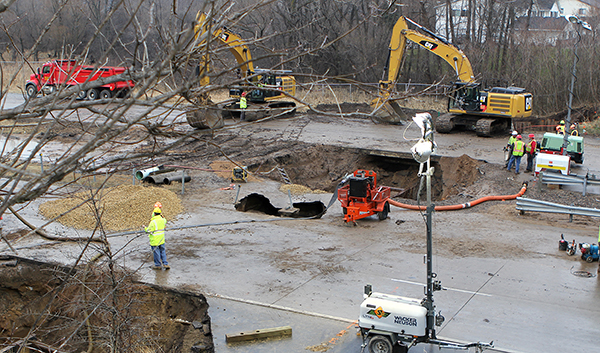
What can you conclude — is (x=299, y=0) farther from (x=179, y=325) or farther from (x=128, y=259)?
(x=179, y=325)

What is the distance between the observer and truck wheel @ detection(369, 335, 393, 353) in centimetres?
852

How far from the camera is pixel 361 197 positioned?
16.0 m

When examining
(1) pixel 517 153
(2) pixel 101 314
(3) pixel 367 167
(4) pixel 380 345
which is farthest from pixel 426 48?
(2) pixel 101 314

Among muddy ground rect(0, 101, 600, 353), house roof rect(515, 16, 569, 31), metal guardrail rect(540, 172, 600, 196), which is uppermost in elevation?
house roof rect(515, 16, 569, 31)

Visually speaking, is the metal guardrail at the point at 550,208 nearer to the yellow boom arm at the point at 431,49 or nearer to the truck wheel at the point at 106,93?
the yellow boom arm at the point at 431,49

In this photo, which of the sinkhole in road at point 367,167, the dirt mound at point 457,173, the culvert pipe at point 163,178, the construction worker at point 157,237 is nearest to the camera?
the construction worker at point 157,237

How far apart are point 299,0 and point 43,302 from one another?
3460 cm

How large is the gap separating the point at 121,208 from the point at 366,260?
25.3 ft

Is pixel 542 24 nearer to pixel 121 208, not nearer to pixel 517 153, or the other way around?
pixel 517 153

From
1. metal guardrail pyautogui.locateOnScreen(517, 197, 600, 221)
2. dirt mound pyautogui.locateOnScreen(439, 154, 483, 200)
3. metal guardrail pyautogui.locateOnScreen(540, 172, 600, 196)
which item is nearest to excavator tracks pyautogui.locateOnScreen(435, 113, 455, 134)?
dirt mound pyautogui.locateOnScreen(439, 154, 483, 200)

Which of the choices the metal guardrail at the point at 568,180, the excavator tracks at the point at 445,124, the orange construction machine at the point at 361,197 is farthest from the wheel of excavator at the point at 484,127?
the orange construction machine at the point at 361,197

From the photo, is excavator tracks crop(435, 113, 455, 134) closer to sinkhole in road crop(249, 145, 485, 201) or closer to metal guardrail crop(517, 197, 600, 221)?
sinkhole in road crop(249, 145, 485, 201)

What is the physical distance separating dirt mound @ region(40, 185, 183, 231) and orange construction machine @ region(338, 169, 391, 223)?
526 centimetres

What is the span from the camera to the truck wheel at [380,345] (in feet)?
27.9
